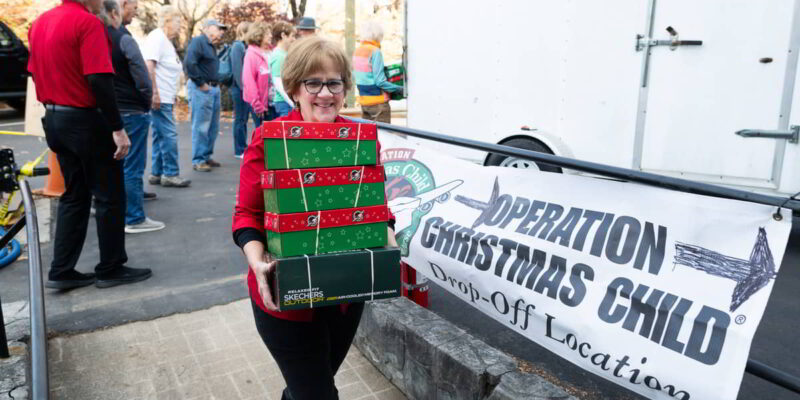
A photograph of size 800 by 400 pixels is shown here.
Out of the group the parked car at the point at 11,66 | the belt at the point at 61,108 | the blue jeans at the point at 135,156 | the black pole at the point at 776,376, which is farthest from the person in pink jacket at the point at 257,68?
the parked car at the point at 11,66

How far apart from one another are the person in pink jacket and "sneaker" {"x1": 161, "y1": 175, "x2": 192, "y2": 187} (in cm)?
142

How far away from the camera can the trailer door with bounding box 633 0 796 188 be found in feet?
14.3

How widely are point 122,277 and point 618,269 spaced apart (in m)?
3.61

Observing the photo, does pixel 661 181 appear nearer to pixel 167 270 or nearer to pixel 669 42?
pixel 669 42

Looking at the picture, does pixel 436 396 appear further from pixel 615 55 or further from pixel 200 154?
pixel 200 154

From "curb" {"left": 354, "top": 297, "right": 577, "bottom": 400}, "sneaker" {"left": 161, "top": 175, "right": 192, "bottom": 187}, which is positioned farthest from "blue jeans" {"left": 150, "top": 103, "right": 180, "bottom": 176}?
"curb" {"left": 354, "top": 297, "right": 577, "bottom": 400}

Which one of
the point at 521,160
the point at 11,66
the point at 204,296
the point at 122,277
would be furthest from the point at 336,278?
the point at 11,66

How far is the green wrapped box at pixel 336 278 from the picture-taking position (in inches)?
63.3

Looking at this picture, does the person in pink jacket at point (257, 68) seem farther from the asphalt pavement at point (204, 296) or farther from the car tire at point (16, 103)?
the car tire at point (16, 103)

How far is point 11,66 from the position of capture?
1277cm

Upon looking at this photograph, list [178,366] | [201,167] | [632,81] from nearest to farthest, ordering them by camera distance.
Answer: [178,366] < [632,81] < [201,167]

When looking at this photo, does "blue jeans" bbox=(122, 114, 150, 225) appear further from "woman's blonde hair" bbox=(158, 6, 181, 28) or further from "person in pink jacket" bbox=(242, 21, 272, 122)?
"person in pink jacket" bbox=(242, 21, 272, 122)

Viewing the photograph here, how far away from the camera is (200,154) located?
8414mm

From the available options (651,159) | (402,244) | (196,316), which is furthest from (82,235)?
(651,159)
